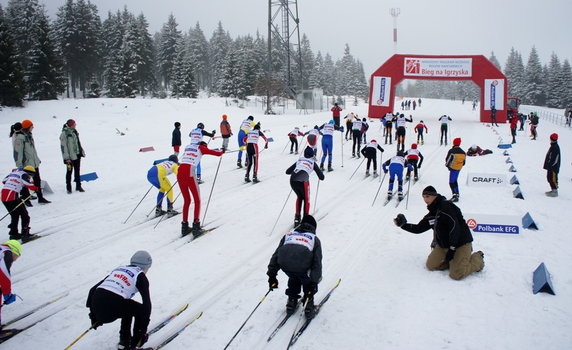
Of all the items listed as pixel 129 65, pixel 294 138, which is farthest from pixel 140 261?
pixel 129 65

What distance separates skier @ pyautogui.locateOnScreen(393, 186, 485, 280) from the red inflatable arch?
30.3 metres

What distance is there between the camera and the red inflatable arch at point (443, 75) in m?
32.2

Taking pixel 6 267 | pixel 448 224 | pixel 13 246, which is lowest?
pixel 6 267

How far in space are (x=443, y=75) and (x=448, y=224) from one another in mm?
31633

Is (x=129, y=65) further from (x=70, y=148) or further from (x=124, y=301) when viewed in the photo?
(x=124, y=301)

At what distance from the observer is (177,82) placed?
4922cm

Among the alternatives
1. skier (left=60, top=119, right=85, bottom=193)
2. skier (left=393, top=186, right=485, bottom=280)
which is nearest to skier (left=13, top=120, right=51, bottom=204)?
skier (left=60, top=119, right=85, bottom=193)

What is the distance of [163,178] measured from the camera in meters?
9.09

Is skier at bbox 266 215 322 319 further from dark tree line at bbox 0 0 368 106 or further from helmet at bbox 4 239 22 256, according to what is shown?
dark tree line at bbox 0 0 368 106

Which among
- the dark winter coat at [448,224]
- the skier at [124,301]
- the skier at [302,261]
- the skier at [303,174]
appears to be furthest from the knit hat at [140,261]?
the dark winter coat at [448,224]

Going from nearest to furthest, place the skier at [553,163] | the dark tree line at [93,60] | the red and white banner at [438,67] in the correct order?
the skier at [553,163], the red and white banner at [438,67], the dark tree line at [93,60]

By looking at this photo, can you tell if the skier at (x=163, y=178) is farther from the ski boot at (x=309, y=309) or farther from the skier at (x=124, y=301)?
the ski boot at (x=309, y=309)

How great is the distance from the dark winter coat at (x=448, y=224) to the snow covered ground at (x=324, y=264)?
702mm

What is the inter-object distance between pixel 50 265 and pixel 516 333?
7.94 meters
